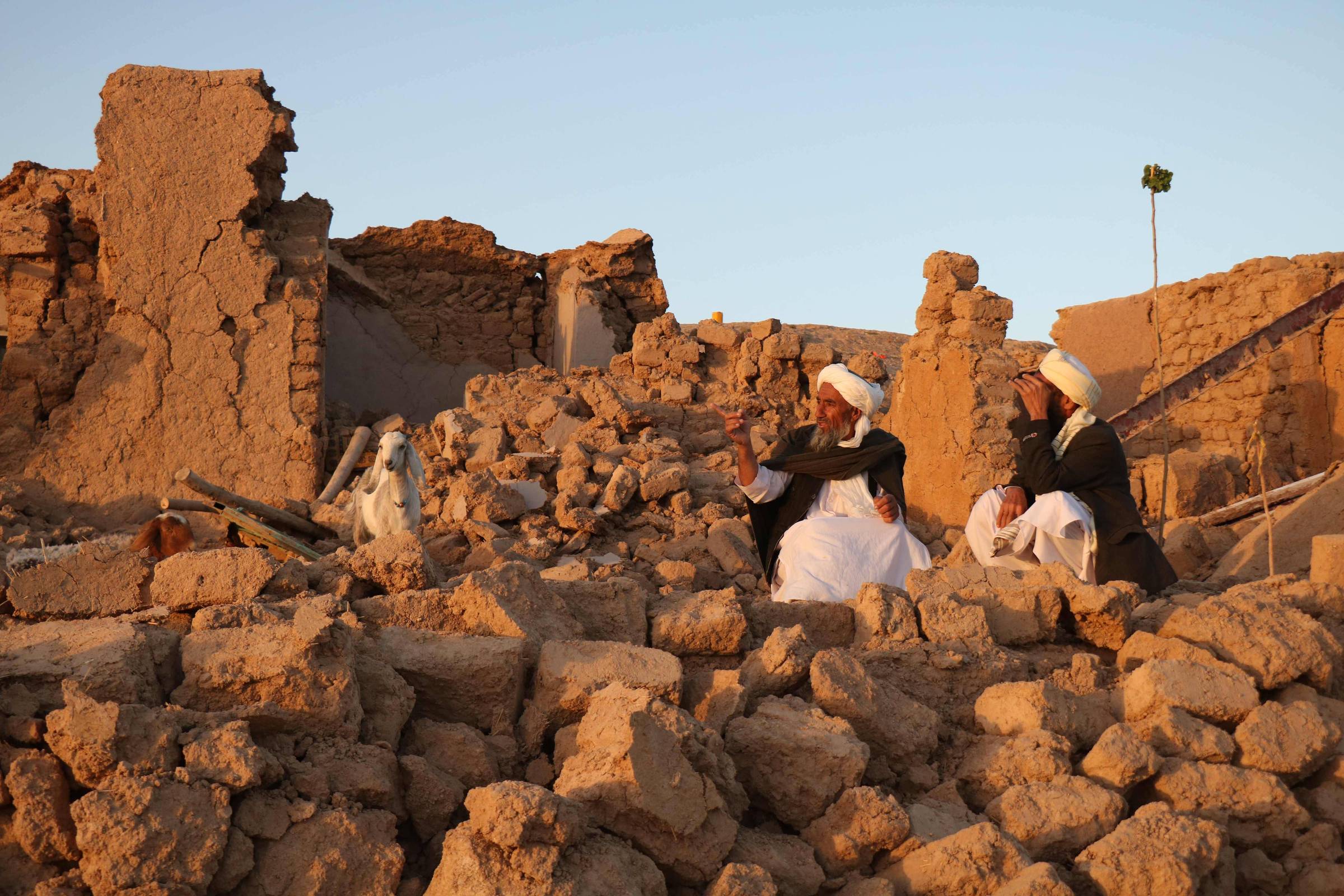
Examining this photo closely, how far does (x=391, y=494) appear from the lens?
24.4ft

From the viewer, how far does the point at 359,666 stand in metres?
2.85

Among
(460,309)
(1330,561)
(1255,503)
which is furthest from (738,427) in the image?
(460,309)

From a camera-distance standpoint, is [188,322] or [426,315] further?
[426,315]

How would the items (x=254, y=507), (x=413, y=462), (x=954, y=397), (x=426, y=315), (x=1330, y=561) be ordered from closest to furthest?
(x=1330, y=561)
(x=413, y=462)
(x=954, y=397)
(x=254, y=507)
(x=426, y=315)

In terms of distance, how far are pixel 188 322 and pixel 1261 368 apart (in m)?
8.66

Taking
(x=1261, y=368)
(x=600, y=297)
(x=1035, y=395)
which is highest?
(x=600, y=297)

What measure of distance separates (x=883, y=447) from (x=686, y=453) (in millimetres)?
4063

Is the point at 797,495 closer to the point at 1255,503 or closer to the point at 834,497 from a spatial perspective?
the point at 834,497

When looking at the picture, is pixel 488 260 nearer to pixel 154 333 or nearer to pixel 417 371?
pixel 417 371

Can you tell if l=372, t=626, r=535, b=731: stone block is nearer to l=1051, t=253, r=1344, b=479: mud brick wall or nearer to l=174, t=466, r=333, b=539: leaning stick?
l=174, t=466, r=333, b=539: leaning stick

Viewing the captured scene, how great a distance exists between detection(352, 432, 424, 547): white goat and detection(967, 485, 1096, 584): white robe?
3.52 m

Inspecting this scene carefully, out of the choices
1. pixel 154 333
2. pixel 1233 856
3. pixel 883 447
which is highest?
pixel 154 333

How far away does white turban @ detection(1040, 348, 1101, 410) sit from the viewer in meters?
5.21

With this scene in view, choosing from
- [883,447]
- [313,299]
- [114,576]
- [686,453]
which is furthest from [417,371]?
[114,576]
